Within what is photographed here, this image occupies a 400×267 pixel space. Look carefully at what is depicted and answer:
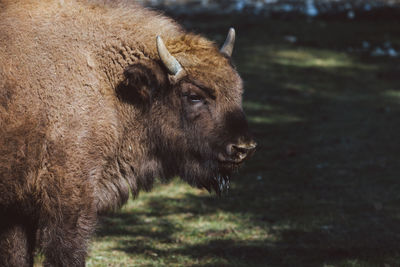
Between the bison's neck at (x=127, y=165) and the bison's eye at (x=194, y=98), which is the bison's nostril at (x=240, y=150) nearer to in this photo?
the bison's eye at (x=194, y=98)

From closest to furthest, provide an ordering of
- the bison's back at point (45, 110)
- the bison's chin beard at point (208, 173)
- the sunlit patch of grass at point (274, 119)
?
the bison's back at point (45, 110), the bison's chin beard at point (208, 173), the sunlit patch of grass at point (274, 119)

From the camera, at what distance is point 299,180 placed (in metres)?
8.35

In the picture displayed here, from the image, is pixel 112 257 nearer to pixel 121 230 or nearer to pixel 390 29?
pixel 121 230

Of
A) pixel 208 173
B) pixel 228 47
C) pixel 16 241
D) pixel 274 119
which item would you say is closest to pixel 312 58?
pixel 274 119

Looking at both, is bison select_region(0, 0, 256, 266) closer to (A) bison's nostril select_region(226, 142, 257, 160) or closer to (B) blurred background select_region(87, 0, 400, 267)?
(A) bison's nostril select_region(226, 142, 257, 160)

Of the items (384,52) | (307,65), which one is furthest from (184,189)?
(384,52)

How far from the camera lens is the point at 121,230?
22.5 ft

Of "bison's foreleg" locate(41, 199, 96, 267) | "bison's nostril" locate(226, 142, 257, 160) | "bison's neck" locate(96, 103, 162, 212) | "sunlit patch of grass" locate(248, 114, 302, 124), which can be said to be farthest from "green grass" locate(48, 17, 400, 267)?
"bison's nostril" locate(226, 142, 257, 160)

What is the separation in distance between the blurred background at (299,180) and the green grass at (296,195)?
0.06 ft

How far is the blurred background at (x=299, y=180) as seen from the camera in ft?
20.5

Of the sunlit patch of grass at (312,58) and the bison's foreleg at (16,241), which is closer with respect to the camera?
the bison's foreleg at (16,241)

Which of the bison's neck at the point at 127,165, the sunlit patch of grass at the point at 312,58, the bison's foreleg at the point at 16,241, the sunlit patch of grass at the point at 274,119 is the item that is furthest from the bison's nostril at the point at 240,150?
the sunlit patch of grass at the point at 312,58

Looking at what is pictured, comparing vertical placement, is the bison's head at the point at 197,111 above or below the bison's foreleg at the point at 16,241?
above

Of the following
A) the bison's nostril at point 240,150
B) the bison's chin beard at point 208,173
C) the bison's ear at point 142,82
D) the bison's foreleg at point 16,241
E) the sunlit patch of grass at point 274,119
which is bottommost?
the sunlit patch of grass at point 274,119
